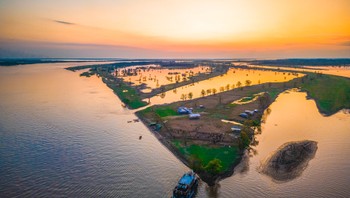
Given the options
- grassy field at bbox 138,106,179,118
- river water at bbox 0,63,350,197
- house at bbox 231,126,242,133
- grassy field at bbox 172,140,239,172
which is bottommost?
river water at bbox 0,63,350,197

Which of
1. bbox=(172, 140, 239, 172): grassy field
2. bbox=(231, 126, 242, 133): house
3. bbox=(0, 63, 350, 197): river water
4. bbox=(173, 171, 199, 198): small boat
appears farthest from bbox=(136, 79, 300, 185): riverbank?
bbox=(173, 171, 199, 198): small boat

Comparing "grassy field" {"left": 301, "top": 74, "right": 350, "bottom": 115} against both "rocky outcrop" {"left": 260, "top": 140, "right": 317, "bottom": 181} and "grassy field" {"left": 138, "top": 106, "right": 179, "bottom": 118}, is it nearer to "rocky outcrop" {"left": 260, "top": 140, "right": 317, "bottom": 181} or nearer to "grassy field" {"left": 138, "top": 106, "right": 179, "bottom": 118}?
"rocky outcrop" {"left": 260, "top": 140, "right": 317, "bottom": 181}

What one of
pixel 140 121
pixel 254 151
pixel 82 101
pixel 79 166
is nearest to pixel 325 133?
pixel 254 151

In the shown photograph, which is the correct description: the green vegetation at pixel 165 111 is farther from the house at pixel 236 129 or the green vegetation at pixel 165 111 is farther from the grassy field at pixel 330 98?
the grassy field at pixel 330 98

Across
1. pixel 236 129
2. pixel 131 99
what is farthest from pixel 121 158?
pixel 131 99

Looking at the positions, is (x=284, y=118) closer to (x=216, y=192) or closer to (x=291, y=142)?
(x=291, y=142)

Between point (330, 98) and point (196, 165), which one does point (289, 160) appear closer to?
point (196, 165)

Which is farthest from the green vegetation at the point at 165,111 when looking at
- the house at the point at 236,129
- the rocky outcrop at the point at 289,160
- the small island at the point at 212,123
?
the rocky outcrop at the point at 289,160
